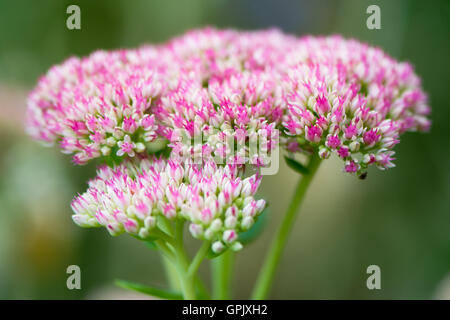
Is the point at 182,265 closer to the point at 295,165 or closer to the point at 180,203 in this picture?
the point at 180,203

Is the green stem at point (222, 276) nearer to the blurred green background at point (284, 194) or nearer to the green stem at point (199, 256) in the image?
the green stem at point (199, 256)

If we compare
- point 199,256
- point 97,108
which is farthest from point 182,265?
point 97,108

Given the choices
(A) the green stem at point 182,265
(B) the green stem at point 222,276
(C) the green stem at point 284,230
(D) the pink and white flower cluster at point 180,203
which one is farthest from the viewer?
(B) the green stem at point 222,276

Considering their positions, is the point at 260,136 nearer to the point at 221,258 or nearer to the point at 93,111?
the point at 93,111

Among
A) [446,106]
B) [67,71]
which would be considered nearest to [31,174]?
[67,71]

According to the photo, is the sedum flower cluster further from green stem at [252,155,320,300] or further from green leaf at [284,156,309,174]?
green stem at [252,155,320,300]

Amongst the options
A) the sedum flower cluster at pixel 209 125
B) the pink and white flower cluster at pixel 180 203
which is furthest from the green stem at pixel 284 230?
the pink and white flower cluster at pixel 180 203

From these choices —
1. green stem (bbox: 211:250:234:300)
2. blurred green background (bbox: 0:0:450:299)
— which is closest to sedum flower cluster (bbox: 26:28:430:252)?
green stem (bbox: 211:250:234:300)
